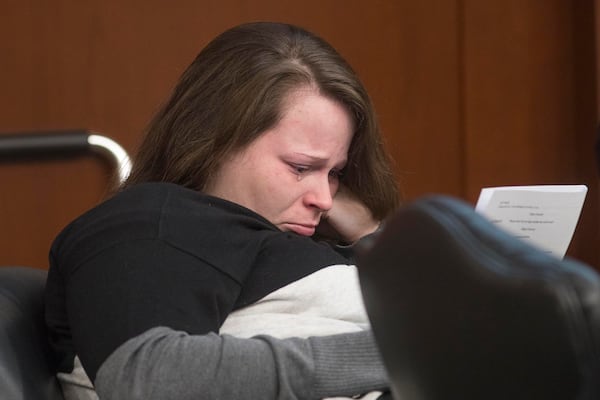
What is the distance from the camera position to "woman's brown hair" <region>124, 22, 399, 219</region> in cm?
151

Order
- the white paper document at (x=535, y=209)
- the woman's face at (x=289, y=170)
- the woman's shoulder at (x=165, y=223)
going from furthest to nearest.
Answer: the woman's face at (x=289, y=170) < the white paper document at (x=535, y=209) < the woman's shoulder at (x=165, y=223)

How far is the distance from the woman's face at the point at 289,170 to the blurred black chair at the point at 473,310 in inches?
30.4

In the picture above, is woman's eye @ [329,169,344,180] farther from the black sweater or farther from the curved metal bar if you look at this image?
the curved metal bar

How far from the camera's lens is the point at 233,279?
1.28m

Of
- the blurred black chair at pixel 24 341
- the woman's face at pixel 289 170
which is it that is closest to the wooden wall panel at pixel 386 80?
the blurred black chair at pixel 24 341

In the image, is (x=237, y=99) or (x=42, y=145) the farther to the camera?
(x=42, y=145)

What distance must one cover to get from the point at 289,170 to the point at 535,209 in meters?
0.32

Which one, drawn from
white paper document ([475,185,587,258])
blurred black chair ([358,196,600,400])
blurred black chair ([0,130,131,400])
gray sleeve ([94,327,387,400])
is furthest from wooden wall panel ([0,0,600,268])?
blurred black chair ([358,196,600,400])

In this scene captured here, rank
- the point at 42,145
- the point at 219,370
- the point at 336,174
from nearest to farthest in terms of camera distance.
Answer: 1. the point at 219,370
2. the point at 336,174
3. the point at 42,145

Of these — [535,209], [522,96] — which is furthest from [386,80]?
[535,209]

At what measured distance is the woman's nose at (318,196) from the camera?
150 centimetres

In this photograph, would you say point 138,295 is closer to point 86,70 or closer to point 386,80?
point 86,70

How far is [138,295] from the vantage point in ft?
3.98

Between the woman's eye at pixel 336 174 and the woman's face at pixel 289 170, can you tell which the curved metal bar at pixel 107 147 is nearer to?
the woman's eye at pixel 336 174
